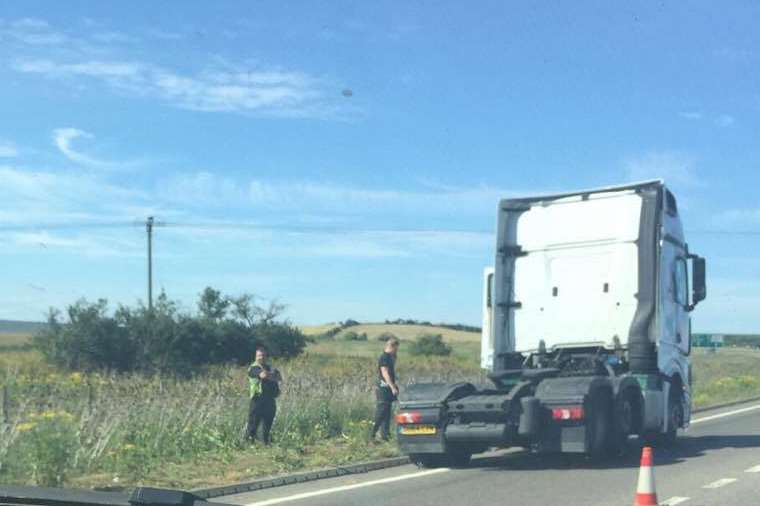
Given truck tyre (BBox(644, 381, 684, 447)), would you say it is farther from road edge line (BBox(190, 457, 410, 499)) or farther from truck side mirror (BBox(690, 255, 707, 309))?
road edge line (BBox(190, 457, 410, 499))

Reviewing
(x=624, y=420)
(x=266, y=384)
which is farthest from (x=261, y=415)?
(x=624, y=420)

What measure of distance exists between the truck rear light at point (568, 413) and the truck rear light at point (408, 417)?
1763 millimetres

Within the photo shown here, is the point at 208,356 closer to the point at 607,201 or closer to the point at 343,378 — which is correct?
the point at 343,378

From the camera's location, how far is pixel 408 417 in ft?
46.9

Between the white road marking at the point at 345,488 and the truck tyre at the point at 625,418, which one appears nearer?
the white road marking at the point at 345,488

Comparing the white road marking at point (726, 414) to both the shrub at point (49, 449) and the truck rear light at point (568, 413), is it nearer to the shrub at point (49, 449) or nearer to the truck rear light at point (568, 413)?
the truck rear light at point (568, 413)

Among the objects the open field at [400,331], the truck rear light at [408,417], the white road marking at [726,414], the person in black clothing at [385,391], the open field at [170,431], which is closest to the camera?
the open field at [170,431]

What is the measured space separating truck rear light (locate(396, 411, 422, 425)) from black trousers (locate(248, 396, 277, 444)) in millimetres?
2502

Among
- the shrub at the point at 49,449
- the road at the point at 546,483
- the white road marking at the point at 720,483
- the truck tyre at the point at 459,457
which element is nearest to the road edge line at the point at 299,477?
the road at the point at 546,483

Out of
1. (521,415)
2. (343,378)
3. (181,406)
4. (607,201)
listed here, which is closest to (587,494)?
(521,415)

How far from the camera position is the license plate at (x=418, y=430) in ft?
46.2

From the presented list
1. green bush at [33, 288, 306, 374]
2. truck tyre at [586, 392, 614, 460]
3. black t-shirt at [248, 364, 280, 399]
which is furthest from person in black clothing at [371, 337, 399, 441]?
green bush at [33, 288, 306, 374]

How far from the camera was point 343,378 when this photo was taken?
2230cm

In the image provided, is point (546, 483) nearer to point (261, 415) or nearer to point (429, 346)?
point (261, 415)
